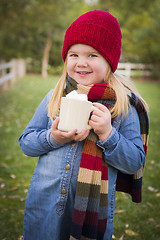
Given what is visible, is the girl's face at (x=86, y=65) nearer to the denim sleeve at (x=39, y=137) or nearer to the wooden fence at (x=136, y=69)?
the denim sleeve at (x=39, y=137)

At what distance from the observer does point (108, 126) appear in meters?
1.48

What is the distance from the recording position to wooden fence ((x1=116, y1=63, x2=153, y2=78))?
938 inches

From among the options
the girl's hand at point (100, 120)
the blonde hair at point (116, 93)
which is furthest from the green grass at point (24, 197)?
the girl's hand at point (100, 120)

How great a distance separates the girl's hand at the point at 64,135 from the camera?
136 centimetres

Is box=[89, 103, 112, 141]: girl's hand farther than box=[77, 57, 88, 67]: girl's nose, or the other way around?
box=[77, 57, 88, 67]: girl's nose

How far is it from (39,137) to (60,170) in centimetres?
25

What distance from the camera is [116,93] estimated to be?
1.68 meters

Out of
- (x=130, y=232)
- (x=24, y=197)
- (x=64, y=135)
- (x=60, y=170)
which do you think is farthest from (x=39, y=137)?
(x=24, y=197)

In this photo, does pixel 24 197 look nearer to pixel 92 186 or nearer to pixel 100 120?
pixel 92 186

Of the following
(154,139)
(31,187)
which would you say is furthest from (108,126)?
(154,139)

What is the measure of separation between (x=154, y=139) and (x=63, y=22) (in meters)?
17.0

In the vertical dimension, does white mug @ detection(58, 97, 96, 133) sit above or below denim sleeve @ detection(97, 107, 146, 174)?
above

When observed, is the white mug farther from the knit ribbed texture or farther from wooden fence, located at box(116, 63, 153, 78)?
wooden fence, located at box(116, 63, 153, 78)

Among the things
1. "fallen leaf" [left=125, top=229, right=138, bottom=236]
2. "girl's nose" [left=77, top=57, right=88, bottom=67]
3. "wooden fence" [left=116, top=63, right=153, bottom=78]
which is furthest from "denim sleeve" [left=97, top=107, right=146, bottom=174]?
"wooden fence" [left=116, top=63, right=153, bottom=78]
